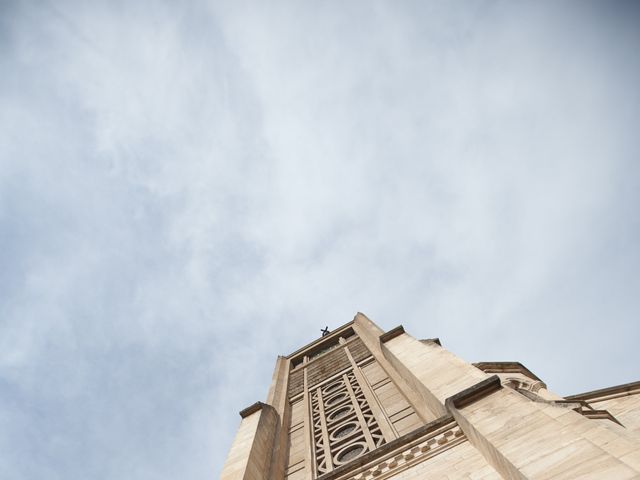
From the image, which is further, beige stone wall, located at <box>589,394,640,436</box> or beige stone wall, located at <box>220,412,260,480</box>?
beige stone wall, located at <box>589,394,640,436</box>

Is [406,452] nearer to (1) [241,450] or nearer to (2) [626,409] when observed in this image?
(1) [241,450]

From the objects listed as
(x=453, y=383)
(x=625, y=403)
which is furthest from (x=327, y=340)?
(x=453, y=383)

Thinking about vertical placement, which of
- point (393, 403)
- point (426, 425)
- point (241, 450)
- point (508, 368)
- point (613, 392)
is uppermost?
point (508, 368)

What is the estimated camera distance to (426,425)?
593cm

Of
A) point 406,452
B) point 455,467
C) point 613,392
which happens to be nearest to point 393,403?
point 406,452

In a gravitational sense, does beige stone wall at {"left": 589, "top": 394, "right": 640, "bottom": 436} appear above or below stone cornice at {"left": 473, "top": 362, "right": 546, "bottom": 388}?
below

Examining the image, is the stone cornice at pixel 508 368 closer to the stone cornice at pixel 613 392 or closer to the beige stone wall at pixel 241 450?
the stone cornice at pixel 613 392

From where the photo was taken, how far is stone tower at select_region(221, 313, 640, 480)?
3.81 m

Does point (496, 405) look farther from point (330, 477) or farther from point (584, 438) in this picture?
point (330, 477)

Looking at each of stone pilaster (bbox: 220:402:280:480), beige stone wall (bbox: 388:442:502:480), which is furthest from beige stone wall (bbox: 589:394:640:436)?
stone pilaster (bbox: 220:402:280:480)

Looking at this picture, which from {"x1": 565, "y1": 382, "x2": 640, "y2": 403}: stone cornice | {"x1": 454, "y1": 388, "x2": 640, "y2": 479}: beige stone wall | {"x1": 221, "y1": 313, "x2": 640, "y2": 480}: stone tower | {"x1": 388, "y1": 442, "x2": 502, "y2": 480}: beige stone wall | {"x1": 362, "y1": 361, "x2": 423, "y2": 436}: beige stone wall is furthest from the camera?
{"x1": 565, "y1": 382, "x2": 640, "y2": 403}: stone cornice

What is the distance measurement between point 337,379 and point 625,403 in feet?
24.6

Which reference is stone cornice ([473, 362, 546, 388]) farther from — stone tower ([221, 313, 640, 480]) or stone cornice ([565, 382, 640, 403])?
stone cornice ([565, 382, 640, 403])

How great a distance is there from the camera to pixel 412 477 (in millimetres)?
5344
